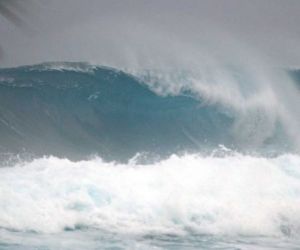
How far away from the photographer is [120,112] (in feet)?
41.7

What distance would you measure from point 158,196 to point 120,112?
4.71 metres

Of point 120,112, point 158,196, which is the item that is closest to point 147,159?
point 120,112

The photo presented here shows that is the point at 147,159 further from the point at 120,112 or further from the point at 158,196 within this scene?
the point at 158,196

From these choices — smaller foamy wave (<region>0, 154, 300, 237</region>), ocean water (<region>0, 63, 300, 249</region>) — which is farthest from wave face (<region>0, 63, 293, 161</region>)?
smaller foamy wave (<region>0, 154, 300, 237</region>)

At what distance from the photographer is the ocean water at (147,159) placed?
7184mm

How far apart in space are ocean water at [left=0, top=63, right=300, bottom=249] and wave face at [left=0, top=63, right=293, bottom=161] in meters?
0.03

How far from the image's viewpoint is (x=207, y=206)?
814cm

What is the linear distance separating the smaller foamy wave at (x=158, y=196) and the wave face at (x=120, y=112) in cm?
169

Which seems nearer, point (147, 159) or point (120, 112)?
point (147, 159)

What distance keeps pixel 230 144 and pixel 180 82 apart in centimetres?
236

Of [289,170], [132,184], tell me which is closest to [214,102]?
[289,170]

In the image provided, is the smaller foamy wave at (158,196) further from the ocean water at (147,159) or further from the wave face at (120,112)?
the wave face at (120,112)

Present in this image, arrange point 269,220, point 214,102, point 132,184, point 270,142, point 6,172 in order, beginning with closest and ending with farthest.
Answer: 1. point 269,220
2. point 132,184
3. point 6,172
4. point 270,142
5. point 214,102

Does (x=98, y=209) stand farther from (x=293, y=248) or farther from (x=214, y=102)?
(x=214, y=102)
